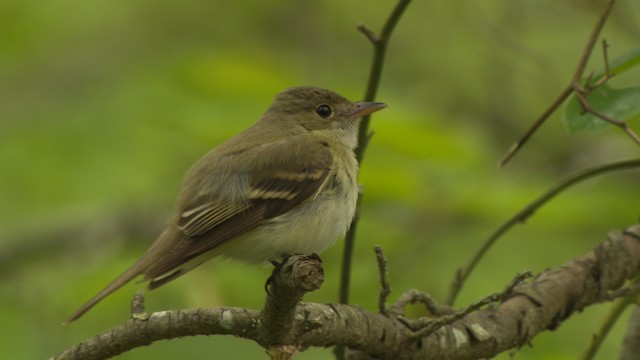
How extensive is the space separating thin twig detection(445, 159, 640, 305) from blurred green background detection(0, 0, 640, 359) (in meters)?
0.46

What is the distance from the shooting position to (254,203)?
4.48 metres

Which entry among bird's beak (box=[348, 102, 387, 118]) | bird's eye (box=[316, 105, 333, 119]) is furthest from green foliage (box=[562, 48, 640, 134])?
bird's eye (box=[316, 105, 333, 119])

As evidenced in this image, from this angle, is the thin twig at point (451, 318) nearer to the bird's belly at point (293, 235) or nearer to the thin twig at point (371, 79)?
the thin twig at point (371, 79)

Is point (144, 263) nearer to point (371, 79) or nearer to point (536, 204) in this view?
point (371, 79)

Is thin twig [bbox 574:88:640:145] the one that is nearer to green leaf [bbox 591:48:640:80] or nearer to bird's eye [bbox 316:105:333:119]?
green leaf [bbox 591:48:640:80]

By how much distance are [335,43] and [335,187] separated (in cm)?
427

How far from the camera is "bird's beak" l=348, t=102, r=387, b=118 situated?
4411mm

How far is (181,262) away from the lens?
414 cm

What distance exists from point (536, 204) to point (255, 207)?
115 cm

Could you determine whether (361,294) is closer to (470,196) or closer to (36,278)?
(470,196)

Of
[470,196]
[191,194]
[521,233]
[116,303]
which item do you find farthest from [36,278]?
[521,233]

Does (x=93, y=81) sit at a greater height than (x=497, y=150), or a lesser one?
greater

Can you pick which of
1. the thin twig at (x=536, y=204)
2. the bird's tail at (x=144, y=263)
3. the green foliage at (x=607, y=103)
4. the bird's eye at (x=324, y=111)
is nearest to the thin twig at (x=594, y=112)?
the green foliage at (x=607, y=103)

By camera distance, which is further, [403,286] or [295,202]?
[403,286]
